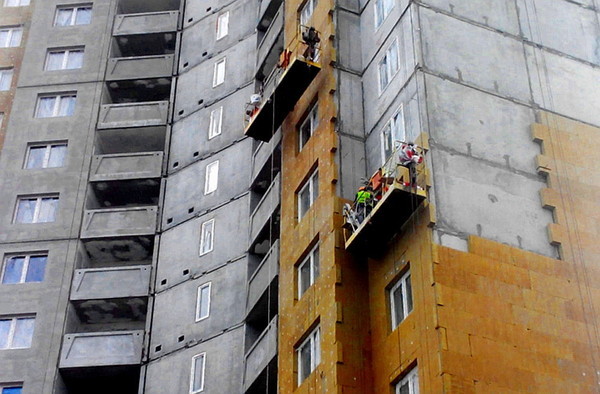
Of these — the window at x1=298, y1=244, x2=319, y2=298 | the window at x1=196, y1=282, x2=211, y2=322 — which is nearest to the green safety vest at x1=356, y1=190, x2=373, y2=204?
the window at x1=298, y1=244, x2=319, y2=298

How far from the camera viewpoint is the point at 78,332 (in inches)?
1853

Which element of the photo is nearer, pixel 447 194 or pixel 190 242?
pixel 447 194

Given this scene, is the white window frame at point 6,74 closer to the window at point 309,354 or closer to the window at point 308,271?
the window at point 308,271

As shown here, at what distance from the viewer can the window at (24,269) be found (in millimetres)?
47656

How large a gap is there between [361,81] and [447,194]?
27.0ft

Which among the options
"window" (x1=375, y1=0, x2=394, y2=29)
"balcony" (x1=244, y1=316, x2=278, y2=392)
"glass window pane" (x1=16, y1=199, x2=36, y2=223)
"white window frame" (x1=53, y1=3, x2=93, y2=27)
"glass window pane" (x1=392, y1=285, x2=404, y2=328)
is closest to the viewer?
"glass window pane" (x1=392, y1=285, x2=404, y2=328)

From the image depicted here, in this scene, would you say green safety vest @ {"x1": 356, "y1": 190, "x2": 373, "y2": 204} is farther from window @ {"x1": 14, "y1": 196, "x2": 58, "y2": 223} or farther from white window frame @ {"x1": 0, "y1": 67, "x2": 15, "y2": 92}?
white window frame @ {"x1": 0, "y1": 67, "x2": 15, "y2": 92}

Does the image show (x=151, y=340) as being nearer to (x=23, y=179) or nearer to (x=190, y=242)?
(x=190, y=242)

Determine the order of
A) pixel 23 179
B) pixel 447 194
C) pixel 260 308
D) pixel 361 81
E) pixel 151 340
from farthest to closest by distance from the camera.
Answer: pixel 23 179 < pixel 151 340 < pixel 260 308 < pixel 361 81 < pixel 447 194

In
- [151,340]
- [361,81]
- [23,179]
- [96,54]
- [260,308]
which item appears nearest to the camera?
[361,81]

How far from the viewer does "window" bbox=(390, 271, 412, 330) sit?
96.5ft

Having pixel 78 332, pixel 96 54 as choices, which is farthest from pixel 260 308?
pixel 96 54

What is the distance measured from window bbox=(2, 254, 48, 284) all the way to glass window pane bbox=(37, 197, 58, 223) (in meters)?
2.12

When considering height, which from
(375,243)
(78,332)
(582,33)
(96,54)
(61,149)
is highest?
(96,54)
